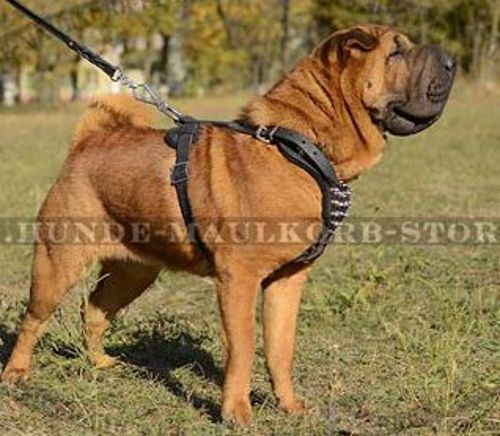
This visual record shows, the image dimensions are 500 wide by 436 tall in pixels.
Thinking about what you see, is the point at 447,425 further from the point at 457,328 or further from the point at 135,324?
the point at 135,324

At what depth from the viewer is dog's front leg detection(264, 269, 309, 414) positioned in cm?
450

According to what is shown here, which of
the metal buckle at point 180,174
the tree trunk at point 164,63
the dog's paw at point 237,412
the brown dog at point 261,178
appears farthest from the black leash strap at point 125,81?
the tree trunk at point 164,63

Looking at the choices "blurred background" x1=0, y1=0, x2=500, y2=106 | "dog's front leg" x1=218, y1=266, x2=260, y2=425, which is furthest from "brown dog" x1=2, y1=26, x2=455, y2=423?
"blurred background" x1=0, y1=0, x2=500, y2=106

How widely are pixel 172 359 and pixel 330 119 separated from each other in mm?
1818

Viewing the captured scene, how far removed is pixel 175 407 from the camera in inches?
177

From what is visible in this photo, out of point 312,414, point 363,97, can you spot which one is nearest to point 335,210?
point 363,97

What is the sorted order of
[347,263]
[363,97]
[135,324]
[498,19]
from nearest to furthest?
[363,97], [135,324], [347,263], [498,19]

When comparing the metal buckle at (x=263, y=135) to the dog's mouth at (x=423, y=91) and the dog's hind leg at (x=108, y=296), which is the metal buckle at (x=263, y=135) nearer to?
the dog's mouth at (x=423, y=91)

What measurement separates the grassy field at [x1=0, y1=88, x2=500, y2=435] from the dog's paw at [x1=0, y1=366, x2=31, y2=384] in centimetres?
5

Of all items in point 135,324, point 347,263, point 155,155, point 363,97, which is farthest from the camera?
point 347,263

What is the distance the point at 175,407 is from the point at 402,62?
1868 mm

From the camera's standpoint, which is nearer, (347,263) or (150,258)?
(150,258)

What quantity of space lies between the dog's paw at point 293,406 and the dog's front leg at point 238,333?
0.89ft

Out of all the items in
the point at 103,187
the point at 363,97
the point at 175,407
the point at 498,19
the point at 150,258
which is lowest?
the point at 175,407
